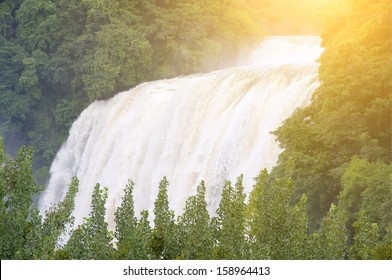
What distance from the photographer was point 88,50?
40562 millimetres

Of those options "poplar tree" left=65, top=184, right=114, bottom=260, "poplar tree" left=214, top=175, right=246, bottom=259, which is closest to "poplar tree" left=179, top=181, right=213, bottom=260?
"poplar tree" left=214, top=175, right=246, bottom=259

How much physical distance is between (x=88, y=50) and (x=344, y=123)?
2155 centimetres

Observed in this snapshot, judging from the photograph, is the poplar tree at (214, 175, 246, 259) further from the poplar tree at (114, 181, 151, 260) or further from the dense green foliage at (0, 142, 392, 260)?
the poplar tree at (114, 181, 151, 260)

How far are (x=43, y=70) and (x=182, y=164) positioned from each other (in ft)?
54.2

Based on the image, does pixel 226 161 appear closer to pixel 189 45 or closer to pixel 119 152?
pixel 119 152

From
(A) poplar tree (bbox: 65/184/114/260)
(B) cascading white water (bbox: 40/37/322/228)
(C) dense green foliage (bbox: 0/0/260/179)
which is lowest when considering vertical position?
(A) poplar tree (bbox: 65/184/114/260)

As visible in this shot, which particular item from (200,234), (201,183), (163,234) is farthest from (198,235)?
(163,234)

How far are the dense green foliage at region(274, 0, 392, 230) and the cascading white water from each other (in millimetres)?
1898

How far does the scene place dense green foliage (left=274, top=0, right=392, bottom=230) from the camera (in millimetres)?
21156

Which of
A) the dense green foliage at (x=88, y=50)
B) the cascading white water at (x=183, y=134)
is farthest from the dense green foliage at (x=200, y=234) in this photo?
the dense green foliage at (x=88, y=50)

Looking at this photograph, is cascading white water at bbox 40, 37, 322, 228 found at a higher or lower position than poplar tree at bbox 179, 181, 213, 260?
higher

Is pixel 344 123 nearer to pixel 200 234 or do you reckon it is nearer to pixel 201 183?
pixel 201 183

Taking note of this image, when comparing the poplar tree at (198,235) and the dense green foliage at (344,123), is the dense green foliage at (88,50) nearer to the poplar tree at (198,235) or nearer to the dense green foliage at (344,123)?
the dense green foliage at (344,123)

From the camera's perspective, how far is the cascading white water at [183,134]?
2530 cm
